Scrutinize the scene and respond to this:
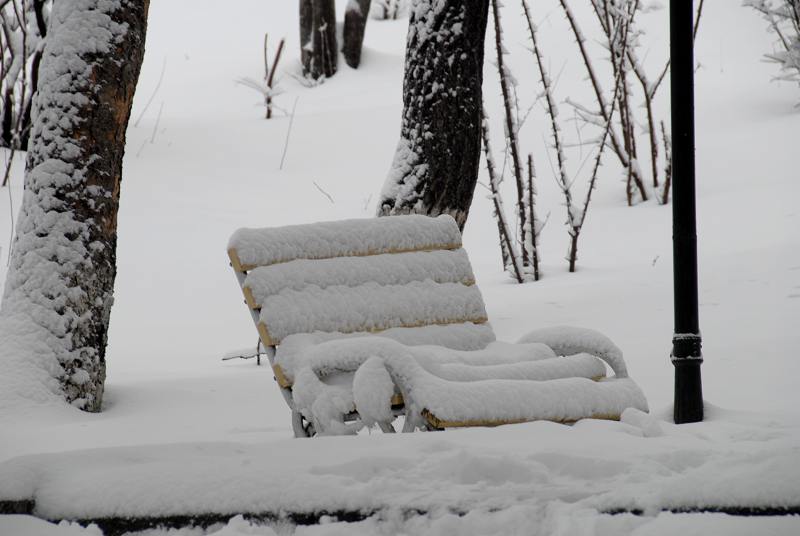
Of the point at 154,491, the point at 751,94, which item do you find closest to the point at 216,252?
the point at 154,491

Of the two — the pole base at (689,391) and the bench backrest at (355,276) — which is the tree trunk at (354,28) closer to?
the bench backrest at (355,276)

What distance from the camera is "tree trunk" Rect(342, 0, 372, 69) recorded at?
14.0 metres

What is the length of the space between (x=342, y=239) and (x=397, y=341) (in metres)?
0.61

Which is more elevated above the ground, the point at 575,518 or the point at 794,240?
the point at 575,518

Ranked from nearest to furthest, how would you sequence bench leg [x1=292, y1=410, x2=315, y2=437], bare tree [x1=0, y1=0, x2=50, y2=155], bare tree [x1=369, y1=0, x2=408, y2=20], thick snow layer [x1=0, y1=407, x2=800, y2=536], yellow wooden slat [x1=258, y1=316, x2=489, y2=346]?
thick snow layer [x1=0, y1=407, x2=800, y2=536], bench leg [x1=292, y1=410, x2=315, y2=437], yellow wooden slat [x1=258, y1=316, x2=489, y2=346], bare tree [x1=0, y1=0, x2=50, y2=155], bare tree [x1=369, y1=0, x2=408, y2=20]

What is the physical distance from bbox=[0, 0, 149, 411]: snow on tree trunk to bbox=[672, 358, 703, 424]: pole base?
7.90ft

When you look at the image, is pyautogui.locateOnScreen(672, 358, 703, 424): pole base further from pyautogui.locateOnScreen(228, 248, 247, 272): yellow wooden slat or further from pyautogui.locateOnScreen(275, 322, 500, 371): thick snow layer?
pyautogui.locateOnScreen(228, 248, 247, 272): yellow wooden slat

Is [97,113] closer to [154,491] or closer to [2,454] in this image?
[2,454]

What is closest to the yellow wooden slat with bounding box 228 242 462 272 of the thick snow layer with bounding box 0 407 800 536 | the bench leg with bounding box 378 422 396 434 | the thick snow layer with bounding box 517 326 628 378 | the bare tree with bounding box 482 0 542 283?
the thick snow layer with bounding box 517 326 628 378

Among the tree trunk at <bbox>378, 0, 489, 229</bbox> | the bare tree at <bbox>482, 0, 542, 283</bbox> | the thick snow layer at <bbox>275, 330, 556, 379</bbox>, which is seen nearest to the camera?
the thick snow layer at <bbox>275, 330, 556, 379</bbox>

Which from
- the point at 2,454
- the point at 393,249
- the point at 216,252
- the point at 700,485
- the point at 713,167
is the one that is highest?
the point at 700,485

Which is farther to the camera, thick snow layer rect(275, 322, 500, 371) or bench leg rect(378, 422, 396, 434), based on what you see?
thick snow layer rect(275, 322, 500, 371)

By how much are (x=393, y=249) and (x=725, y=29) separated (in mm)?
12138

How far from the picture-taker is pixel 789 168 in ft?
27.5
